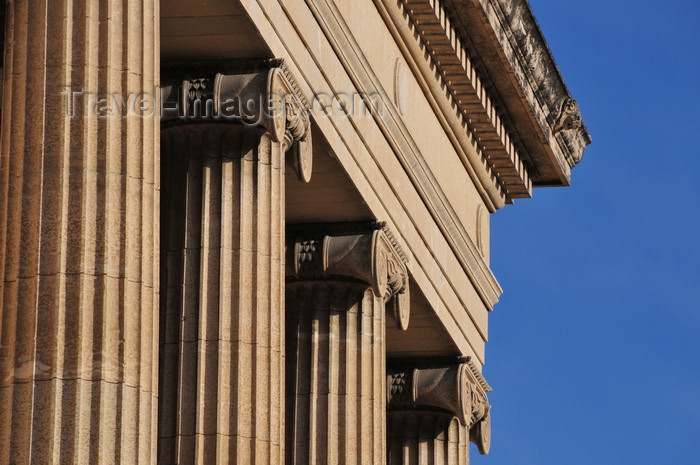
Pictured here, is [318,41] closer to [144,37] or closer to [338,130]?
[338,130]

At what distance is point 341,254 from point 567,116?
47.4ft

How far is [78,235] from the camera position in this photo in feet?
103

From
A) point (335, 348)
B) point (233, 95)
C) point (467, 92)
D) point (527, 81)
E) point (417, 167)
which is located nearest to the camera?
point (233, 95)

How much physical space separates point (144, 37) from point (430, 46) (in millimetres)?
19708

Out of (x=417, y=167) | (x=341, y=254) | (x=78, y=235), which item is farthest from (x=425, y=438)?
(x=78, y=235)

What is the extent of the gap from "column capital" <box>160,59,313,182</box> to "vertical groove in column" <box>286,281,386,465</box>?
8.36 meters

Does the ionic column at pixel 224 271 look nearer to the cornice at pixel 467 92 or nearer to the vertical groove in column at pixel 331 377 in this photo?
the vertical groove in column at pixel 331 377

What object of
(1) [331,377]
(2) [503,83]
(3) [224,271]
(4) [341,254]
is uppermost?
(2) [503,83]

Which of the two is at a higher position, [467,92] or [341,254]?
[467,92]

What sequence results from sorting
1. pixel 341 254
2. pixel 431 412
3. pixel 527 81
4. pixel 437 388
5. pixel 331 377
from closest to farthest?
pixel 341 254 → pixel 331 377 → pixel 527 81 → pixel 437 388 → pixel 431 412

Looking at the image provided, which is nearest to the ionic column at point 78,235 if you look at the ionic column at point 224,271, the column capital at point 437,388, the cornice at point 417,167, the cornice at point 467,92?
the ionic column at point 224,271

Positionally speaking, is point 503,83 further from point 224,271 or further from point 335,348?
point 224,271

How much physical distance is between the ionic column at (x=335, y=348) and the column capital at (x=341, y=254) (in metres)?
0.02

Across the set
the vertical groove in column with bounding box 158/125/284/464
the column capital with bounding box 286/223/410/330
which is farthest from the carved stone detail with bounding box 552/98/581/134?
the vertical groove in column with bounding box 158/125/284/464
